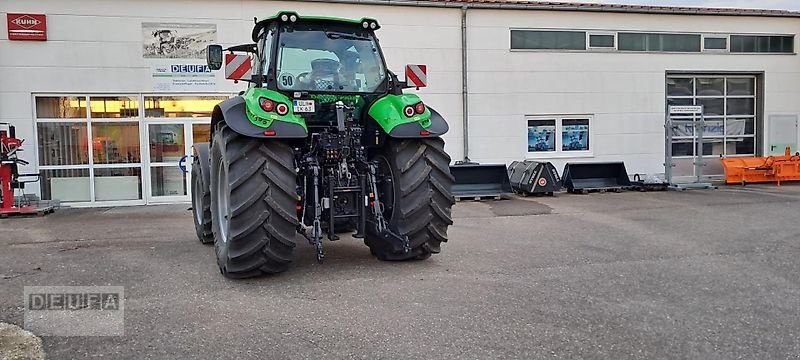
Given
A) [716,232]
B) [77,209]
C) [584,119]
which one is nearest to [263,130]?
[716,232]

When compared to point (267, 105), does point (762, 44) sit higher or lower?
higher

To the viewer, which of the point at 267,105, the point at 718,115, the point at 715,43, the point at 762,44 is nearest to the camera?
the point at 267,105

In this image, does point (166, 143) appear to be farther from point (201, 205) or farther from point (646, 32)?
point (646, 32)

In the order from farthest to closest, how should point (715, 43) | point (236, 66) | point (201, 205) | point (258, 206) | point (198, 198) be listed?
1. point (715, 43)
2. point (198, 198)
3. point (201, 205)
4. point (236, 66)
5. point (258, 206)

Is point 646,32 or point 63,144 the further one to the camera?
point 646,32

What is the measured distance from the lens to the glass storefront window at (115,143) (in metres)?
→ 12.9

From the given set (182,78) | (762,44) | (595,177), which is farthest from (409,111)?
(762,44)

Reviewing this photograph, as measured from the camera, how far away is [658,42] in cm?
1577

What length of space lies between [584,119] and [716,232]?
7245 mm

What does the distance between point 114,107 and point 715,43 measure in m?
14.7

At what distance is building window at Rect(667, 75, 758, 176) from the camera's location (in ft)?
53.3

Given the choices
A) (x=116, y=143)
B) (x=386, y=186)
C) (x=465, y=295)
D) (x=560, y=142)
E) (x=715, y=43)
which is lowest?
(x=465, y=295)

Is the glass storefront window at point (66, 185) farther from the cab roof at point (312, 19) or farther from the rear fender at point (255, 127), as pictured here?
the rear fender at point (255, 127)

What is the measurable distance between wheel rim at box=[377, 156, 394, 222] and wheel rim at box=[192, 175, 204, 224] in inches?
99.2
